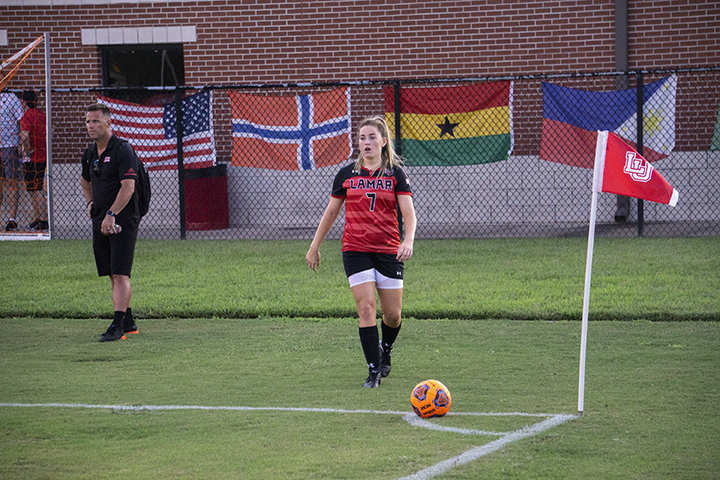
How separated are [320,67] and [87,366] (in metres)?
10.9

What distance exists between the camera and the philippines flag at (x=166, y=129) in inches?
547

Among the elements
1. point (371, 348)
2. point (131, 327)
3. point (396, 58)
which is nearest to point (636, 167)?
point (371, 348)

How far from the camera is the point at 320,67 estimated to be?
1634cm

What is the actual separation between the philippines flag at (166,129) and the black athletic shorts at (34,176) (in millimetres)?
1770

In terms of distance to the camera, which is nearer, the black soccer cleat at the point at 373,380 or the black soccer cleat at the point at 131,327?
the black soccer cleat at the point at 373,380

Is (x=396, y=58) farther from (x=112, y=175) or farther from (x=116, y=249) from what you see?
(x=116, y=249)

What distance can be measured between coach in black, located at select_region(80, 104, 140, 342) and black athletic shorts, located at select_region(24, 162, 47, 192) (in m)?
7.46

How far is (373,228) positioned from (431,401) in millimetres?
1390

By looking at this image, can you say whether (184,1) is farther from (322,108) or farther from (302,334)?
(302,334)

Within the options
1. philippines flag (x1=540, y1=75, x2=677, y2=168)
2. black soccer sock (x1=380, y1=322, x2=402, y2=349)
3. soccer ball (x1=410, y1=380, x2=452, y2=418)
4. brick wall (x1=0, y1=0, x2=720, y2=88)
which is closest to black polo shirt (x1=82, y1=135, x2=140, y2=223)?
black soccer sock (x1=380, y1=322, x2=402, y2=349)

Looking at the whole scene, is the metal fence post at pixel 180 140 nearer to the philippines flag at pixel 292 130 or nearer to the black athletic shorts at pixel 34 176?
the philippines flag at pixel 292 130

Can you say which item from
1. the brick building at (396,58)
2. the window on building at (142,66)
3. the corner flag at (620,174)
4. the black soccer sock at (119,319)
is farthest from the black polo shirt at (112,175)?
the window on building at (142,66)

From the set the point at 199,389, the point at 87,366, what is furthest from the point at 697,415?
the point at 87,366

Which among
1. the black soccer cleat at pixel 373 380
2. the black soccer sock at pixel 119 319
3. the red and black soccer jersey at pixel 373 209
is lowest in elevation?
the black soccer cleat at pixel 373 380
